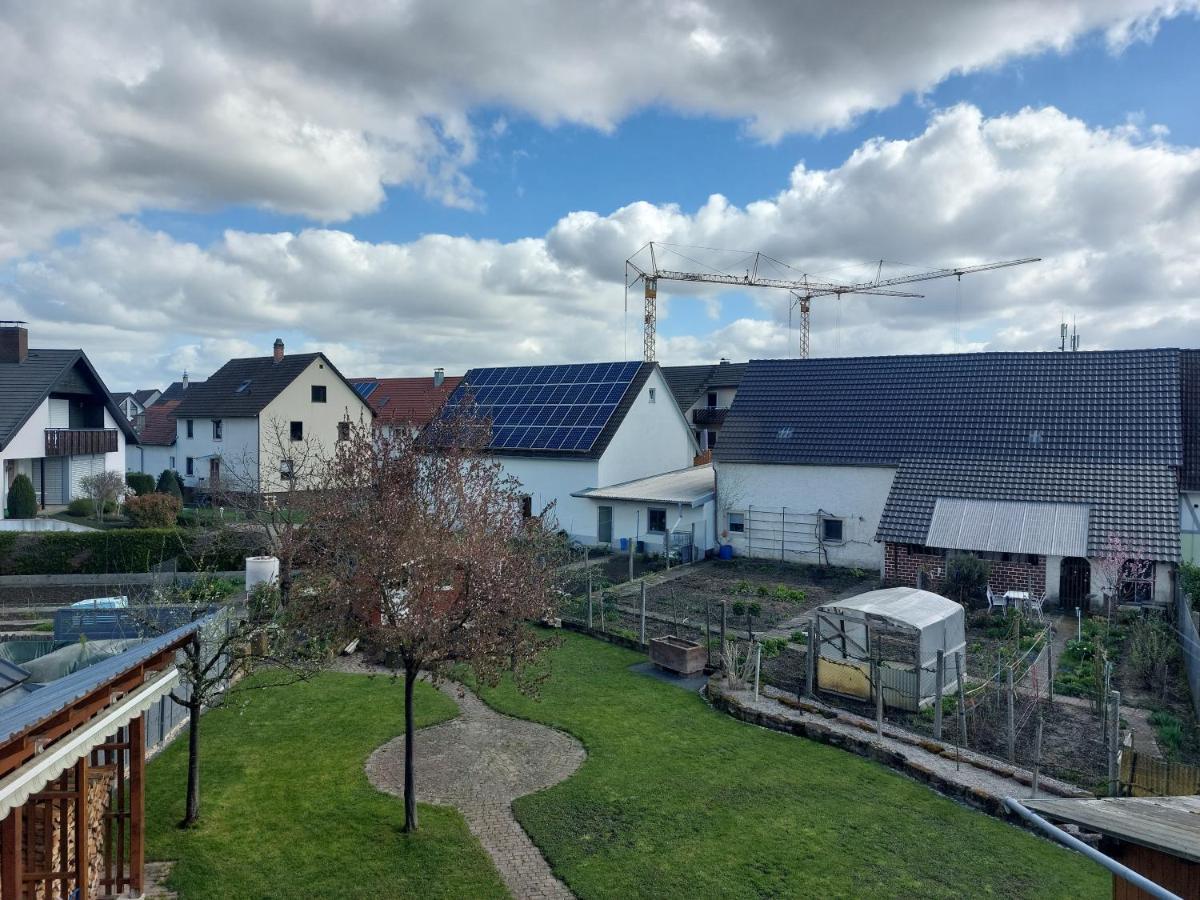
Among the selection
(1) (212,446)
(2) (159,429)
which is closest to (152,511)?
(1) (212,446)

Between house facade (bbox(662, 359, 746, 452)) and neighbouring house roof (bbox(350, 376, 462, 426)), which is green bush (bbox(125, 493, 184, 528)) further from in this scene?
house facade (bbox(662, 359, 746, 452))

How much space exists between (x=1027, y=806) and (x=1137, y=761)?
6.19 metres

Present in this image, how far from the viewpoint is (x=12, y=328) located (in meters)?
34.5

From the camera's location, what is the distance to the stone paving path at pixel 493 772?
10062 millimetres

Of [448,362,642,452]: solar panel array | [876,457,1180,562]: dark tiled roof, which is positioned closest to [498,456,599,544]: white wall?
[448,362,642,452]: solar panel array

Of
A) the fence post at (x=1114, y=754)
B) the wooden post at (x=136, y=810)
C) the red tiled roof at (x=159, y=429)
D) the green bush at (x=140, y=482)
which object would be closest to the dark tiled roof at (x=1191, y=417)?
the fence post at (x=1114, y=754)

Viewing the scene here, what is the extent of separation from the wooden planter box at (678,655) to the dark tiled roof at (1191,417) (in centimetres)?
1707

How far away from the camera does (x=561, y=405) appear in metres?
37.4

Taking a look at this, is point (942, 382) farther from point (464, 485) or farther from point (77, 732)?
point (77, 732)

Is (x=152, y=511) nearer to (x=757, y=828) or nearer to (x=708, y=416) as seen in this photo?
(x=757, y=828)

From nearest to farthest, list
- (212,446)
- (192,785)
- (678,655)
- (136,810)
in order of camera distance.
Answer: (136,810) < (192,785) < (678,655) < (212,446)

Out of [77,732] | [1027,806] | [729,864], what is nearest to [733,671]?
[729,864]

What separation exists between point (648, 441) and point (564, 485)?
15.7 ft

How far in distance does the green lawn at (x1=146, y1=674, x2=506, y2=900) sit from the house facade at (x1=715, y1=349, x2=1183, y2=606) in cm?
1778
